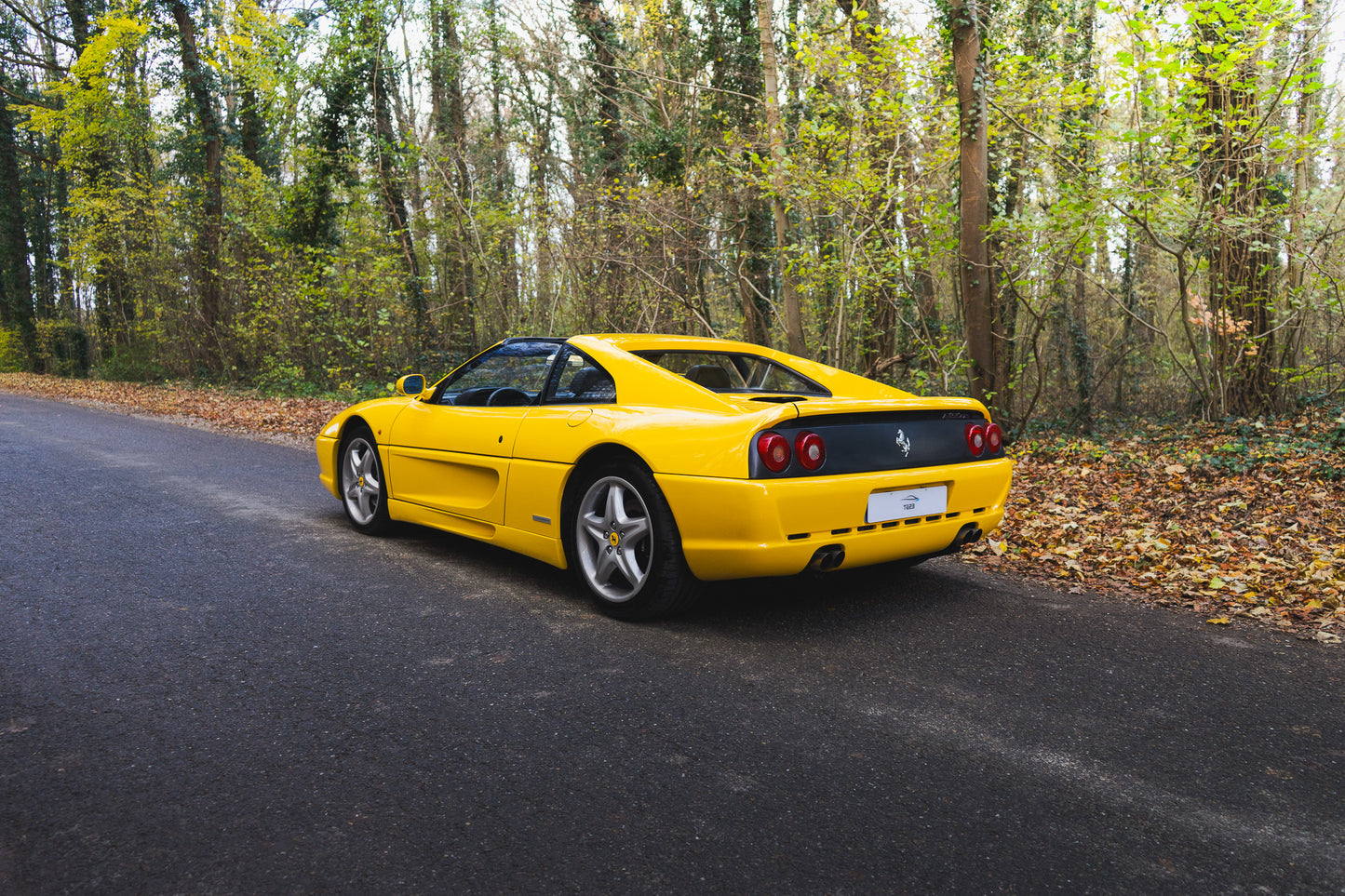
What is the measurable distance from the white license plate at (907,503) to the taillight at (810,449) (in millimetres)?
320

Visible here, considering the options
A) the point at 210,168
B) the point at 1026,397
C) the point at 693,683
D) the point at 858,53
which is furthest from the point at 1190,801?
the point at 210,168

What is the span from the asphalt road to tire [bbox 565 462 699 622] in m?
0.14

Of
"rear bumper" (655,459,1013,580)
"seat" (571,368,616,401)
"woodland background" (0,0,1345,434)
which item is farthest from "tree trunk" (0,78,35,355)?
"rear bumper" (655,459,1013,580)

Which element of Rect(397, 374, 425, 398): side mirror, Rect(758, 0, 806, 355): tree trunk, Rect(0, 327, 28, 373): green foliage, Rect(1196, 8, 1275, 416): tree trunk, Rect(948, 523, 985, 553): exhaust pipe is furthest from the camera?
Rect(0, 327, 28, 373): green foliage

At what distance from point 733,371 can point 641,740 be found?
8.02 feet

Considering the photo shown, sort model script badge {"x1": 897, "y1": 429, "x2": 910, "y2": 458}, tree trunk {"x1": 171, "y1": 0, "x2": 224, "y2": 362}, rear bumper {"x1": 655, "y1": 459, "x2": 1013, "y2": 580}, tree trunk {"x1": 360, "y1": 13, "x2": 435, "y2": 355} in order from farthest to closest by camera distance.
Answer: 1. tree trunk {"x1": 171, "y1": 0, "x2": 224, "y2": 362}
2. tree trunk {"x1": 360, "y1": 13, "x2": 435, "y2": 355}
3. model script badge {"x1": 897, "y1": 429, "x2": 910, "y2": 458}
4. rear bumper {"x1": 655, "y1": 459, "x2": 1013, "y2": 580}

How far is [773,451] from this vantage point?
345 cm

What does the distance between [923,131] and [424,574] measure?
27.6 ft

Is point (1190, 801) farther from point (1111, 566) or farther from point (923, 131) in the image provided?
point (923, 131)

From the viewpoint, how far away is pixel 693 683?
10.3 ft

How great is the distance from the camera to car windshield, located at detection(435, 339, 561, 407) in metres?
4.61

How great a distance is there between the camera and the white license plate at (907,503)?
3.68 metres

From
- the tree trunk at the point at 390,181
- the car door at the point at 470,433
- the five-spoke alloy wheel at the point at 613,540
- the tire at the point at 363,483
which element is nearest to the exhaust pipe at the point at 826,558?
the five-spoke alloy wheel at the point at 613,540

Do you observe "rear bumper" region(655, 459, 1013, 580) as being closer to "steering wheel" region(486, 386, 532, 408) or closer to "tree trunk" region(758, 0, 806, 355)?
"steering wheel" region(486, 386, 532, 408)
